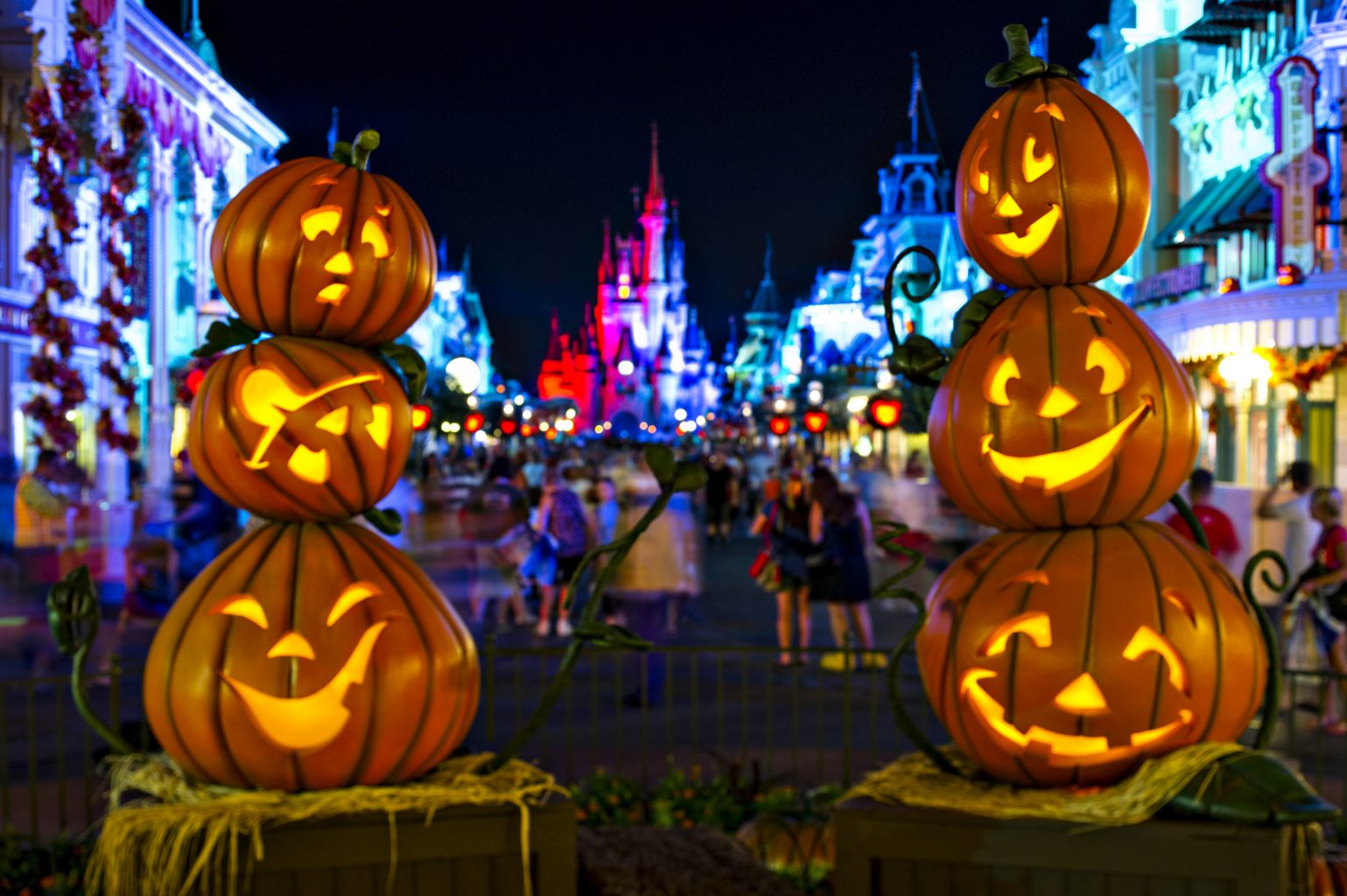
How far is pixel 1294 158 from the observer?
64.2 ft

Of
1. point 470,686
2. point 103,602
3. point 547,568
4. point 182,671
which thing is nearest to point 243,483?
point 182,671

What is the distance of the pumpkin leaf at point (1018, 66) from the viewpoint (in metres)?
3.53

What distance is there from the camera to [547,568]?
1207 cm

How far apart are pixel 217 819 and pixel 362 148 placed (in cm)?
188

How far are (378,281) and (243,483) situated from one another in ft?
2.10

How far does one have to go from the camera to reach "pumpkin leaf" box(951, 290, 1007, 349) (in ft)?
11.5

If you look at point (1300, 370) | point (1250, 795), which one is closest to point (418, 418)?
point (1300, 370)

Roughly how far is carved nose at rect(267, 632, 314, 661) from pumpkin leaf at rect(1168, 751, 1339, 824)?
82.5 inches

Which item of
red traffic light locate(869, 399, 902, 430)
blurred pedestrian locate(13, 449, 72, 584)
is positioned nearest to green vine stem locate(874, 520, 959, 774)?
blurred pedestrian locate(13, 449, 72, 584)

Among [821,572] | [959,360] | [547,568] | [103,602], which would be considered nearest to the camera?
[959,360]

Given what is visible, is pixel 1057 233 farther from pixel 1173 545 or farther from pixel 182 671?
pixel 182 671

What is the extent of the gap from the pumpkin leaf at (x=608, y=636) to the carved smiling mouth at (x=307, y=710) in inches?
21.1

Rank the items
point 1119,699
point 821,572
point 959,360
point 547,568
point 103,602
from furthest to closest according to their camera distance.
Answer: point 103,602 → point 547,568 → point 821,572 → point 959,360 → point 1119,699

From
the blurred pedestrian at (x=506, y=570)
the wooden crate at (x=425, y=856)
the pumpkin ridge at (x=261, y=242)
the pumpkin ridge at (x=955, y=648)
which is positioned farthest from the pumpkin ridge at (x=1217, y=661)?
the blurred pedestrian at (x=506, y=570)
